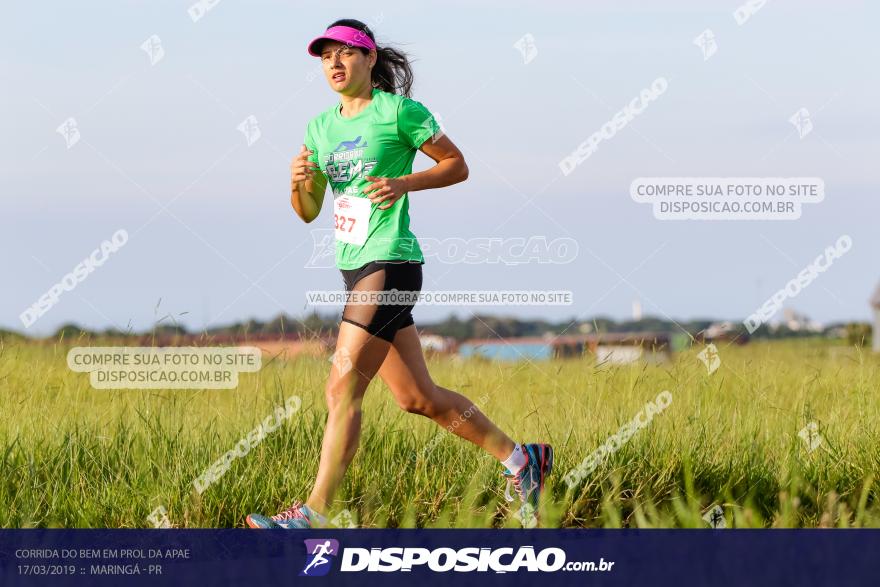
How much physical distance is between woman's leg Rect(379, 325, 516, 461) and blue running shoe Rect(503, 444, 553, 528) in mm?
98

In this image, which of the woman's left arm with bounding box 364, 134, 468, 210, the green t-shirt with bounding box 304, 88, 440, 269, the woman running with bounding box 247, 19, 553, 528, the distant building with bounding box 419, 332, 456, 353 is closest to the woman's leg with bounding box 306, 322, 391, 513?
the woman running with bounding box 247, 19, 553, 528

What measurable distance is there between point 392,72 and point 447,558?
224 cm

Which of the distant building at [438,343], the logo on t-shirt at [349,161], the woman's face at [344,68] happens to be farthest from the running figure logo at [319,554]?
the distant building at [438,343]

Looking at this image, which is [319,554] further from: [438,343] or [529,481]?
[438,343]

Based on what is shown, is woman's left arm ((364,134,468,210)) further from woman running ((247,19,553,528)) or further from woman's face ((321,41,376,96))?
woman's face ((321,41,376,96))

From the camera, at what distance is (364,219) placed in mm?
4648

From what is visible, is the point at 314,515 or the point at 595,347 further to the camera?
the point at 595,347

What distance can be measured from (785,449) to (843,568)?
1195 mm

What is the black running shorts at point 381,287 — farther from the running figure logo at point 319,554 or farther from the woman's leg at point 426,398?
the running figure logo at point 319,554

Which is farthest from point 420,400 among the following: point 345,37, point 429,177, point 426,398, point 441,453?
point 345,37

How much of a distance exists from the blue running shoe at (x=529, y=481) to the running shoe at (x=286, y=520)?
3.25 feet

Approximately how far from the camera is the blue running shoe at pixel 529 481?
16.4 feet

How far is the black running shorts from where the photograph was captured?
4609mm

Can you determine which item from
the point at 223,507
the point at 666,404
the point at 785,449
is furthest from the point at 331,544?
the point at 785,449
